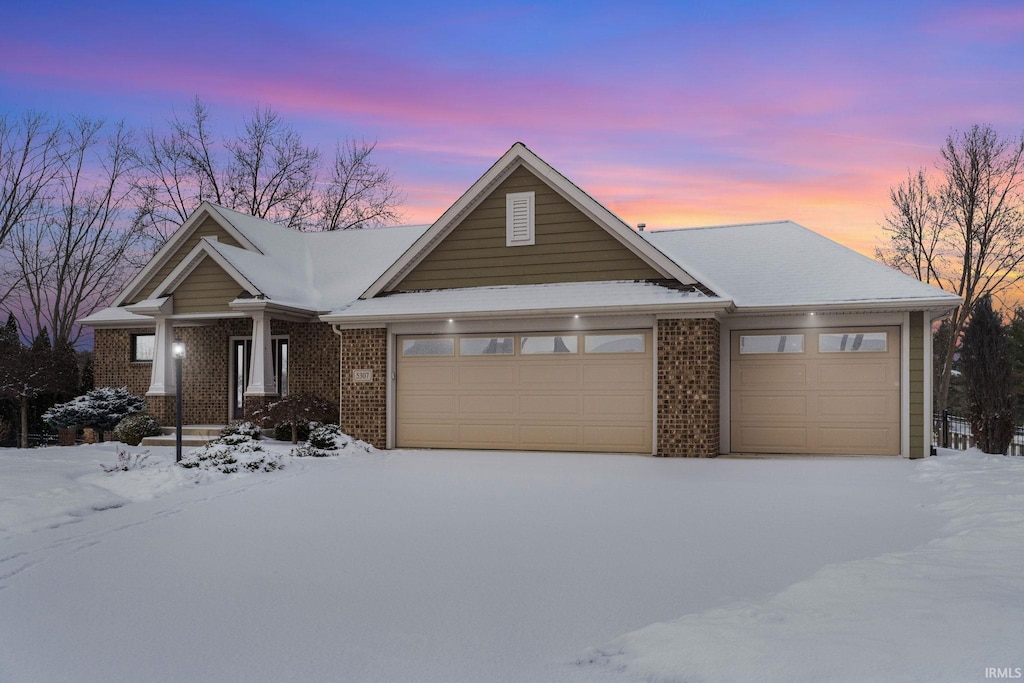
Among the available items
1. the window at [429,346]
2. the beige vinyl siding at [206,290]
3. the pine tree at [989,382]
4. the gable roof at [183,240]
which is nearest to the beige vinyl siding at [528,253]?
the window at [429,346]

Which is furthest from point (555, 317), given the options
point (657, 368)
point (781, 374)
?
point (781, 374)

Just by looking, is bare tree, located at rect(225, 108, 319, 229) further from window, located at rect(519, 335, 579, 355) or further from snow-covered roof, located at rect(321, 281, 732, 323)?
window, located at rect(519, 335, 579, 355)

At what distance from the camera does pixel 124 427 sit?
18.0 metres

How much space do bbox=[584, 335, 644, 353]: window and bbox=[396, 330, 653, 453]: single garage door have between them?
0.02m

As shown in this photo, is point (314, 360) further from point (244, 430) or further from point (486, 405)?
point (486, 405)

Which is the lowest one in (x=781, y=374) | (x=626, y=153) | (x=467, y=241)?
(x=781, y=374)

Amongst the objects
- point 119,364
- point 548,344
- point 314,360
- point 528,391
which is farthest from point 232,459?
point 119,364

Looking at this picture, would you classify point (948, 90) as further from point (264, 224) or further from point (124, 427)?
point (124, 427)

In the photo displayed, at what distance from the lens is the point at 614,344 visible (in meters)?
14.8

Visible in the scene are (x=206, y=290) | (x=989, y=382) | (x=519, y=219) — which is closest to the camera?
(x=519, y=219)

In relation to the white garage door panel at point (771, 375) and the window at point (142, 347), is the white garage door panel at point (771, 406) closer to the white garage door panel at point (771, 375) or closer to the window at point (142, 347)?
the white garage door panel at point (771, 375)

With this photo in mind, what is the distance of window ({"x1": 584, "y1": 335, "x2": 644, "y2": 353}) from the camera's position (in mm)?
14664

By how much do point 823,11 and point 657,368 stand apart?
7.04 meters

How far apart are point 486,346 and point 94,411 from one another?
10596mm
